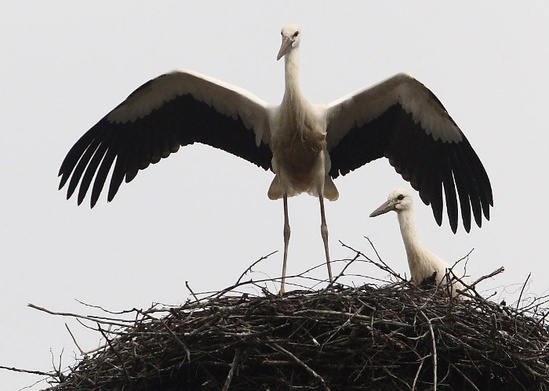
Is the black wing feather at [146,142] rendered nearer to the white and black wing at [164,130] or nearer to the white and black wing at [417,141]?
the white and black wing at [164,130]

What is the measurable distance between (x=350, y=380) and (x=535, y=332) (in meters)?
0.97

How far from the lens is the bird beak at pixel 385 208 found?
8.23 meters

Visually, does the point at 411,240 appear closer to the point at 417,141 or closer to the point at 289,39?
the point at 417,141

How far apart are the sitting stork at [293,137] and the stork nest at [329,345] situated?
172cm

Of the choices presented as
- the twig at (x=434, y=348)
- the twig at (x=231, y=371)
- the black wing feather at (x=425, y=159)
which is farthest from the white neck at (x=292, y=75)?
the twig at (x=231, y=371)

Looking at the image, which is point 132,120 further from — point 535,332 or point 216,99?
point 535,332

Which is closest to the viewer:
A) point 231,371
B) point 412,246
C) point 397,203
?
point 231,371

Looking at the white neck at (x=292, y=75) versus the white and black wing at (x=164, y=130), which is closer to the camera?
the white neck at (x=292, y=75)

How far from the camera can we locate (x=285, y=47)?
7598 millimetres

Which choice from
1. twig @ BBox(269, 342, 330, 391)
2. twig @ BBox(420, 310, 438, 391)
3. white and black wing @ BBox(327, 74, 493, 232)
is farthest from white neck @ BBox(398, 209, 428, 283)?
twig @ BBox(269, 342, 330, 391)

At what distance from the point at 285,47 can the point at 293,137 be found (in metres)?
0.51

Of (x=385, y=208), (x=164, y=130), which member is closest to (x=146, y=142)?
(x=164, y=130)

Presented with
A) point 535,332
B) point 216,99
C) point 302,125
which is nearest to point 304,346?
point 535,332

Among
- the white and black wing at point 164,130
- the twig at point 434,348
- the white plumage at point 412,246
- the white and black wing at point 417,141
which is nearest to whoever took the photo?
the twig at point 434,348
